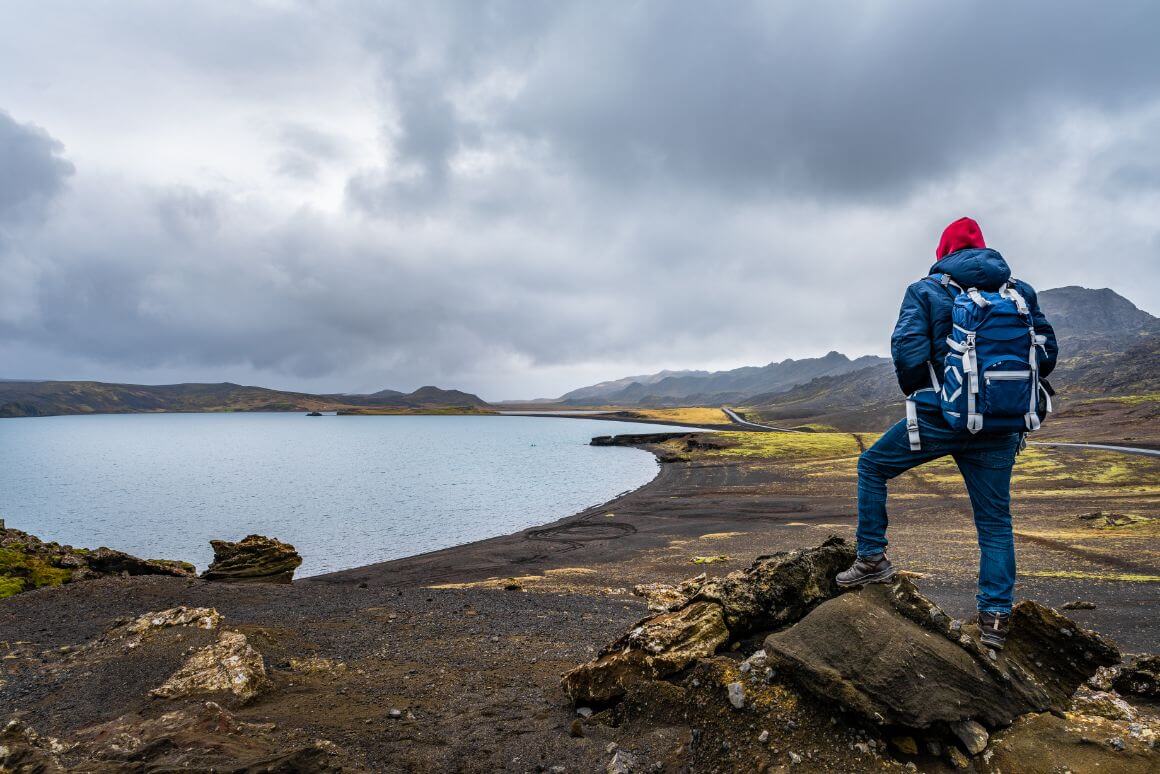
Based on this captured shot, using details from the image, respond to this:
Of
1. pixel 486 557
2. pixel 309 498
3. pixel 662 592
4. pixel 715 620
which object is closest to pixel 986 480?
pixel 715 620

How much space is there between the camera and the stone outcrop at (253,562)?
22.9m

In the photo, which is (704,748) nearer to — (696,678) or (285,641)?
(696,678)

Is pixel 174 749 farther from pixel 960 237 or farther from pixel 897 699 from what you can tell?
pixel 960 237

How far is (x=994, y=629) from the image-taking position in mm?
5133

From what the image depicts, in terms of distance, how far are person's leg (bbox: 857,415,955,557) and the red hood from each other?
196cm

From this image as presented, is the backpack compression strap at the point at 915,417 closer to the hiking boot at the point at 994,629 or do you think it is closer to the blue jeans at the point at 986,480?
the blue jeans at the point at 986,480

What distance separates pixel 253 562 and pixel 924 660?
26.4 meters

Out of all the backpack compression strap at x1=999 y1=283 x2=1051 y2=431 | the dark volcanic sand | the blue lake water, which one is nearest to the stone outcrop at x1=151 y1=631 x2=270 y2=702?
the dark volcanic sand

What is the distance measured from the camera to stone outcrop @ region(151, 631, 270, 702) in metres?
6.97

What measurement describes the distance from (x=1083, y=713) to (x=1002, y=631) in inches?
30.0

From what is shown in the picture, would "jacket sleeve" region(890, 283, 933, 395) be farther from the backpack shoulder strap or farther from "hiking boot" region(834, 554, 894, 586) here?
"hiking boot" region(834, 554, 894, 586)

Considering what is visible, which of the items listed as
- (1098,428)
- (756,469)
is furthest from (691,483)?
(1098,428)

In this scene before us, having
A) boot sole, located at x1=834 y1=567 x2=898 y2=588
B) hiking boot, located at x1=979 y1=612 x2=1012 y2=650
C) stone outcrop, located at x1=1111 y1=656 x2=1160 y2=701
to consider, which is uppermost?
boot sole, located at x1=834 y1=567 x2=898 y2=588

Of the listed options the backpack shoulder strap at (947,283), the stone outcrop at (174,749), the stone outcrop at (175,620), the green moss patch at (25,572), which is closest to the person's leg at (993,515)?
the backpack shoulder strap at (947,283)
